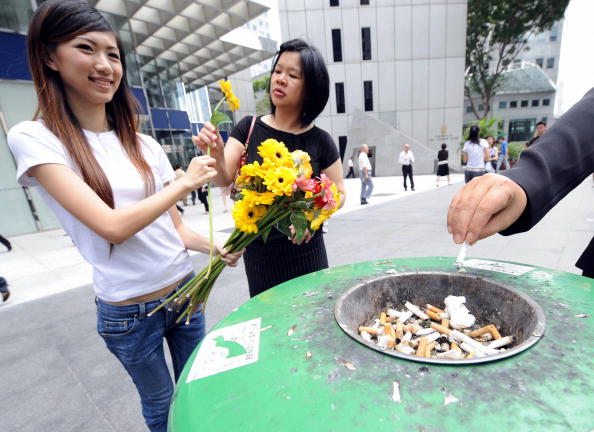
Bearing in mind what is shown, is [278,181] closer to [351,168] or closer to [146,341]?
[146,341]

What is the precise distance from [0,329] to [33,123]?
2.92 meters

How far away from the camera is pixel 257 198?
0.97m

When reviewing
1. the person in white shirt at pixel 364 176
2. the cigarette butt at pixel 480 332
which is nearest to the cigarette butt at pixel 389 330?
the cigarette butt at pixel 480 332

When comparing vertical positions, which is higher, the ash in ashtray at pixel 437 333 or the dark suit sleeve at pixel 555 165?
the dark suit sleeve at pixel 555 165

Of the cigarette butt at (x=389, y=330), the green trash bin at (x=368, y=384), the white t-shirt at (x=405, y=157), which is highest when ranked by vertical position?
the green trash bin at (x=368, y=384)

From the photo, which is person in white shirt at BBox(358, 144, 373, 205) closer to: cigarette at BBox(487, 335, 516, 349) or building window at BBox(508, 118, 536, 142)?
cigarette at BBox(487, 335, 516, 349)

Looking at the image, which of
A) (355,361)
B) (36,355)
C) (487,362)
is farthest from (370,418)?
(36,355)

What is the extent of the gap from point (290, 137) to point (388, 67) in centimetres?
1802

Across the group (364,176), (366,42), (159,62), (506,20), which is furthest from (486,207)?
(506,20)

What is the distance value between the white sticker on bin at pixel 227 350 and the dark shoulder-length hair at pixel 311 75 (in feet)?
3.80

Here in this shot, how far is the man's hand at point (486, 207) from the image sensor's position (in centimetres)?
73

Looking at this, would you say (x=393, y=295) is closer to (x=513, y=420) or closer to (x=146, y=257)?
(x=513, y=420)

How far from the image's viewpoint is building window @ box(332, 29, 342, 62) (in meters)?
16.7

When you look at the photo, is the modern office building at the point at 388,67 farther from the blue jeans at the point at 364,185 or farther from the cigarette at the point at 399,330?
the cigarette at the point at 399,330
